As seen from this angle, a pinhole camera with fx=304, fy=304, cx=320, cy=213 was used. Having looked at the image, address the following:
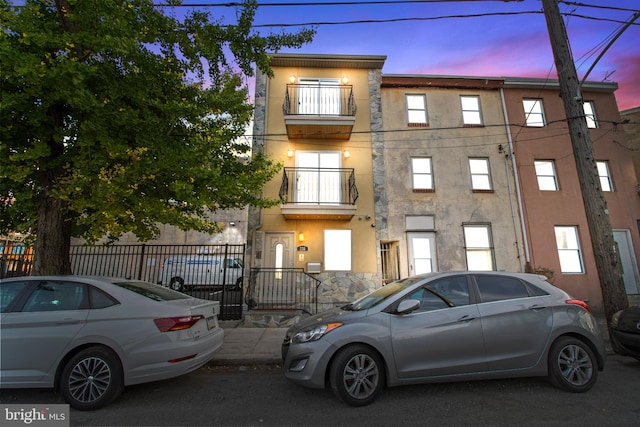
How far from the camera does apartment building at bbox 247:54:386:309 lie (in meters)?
10.2

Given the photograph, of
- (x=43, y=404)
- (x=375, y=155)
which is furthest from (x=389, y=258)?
(x=43, y=404)

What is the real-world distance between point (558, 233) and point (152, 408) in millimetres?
→ 13147

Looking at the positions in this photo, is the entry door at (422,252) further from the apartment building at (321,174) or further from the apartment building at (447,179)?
the apartment building at (321,174)

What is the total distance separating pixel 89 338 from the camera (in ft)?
12.0

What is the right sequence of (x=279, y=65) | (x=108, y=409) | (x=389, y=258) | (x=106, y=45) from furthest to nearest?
1. (x=279, y=65)
2. (x=389, y=258)
3. (x=106, y=45)
4. (x=108, y=409)

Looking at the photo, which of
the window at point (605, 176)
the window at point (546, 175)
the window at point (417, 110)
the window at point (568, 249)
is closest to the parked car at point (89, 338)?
the window at point (417, 110)

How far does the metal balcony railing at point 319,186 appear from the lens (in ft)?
34.7

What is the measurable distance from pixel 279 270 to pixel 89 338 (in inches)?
261

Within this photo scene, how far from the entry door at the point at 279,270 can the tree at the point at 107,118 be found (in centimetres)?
383

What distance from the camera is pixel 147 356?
365 centimetres

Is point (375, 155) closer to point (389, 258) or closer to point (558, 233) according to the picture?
point (389, 258)

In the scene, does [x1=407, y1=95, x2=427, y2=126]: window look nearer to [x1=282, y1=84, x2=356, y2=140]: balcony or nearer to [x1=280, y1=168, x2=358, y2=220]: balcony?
[x1=282, y1=84, x2=356, y2=140]: balcony

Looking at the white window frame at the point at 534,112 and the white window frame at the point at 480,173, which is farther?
the white window frame at the point at 534,112

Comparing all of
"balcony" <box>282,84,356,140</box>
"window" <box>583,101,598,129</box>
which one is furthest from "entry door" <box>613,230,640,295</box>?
"balcony" <box>282,84,356,140</box>
